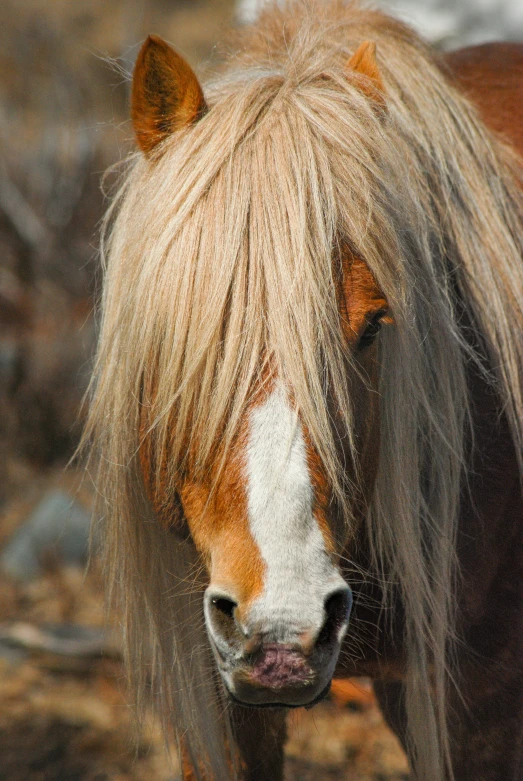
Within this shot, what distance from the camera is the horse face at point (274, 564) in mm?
1049

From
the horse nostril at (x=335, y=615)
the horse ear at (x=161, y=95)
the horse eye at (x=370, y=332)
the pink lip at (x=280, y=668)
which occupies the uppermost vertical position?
the horse ear at (x=161, y=95)

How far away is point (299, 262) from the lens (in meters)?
1.21

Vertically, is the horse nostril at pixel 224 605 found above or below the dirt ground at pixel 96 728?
above

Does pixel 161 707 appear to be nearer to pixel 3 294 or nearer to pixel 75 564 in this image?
pixel 75 564

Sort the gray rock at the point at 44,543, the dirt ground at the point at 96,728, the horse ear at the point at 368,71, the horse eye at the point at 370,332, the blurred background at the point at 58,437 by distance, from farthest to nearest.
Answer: the gray rock at the point at 44,543
the blurred background at the point at 58,437
the dirt ground at the point at 96,728
the horse ear at the point at 368,71
the horse eye at the point at 370,332

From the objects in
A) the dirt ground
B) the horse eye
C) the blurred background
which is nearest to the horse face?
the horse eye

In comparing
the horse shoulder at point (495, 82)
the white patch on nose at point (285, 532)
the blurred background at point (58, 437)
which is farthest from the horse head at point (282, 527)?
the blurred background at point (58, 437)

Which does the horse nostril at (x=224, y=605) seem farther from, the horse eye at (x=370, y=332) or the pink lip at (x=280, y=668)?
the horse eye at (x=370, y=332)

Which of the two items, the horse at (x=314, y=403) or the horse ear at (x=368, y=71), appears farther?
the horse ear at (x=368, y=71)

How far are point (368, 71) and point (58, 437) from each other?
3517 millimetres

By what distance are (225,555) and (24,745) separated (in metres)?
2.01

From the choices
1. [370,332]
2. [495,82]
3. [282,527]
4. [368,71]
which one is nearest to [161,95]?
[368,71]

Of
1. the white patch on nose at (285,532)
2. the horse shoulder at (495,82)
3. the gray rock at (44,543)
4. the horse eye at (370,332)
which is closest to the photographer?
the white patch on nose at (285,532)

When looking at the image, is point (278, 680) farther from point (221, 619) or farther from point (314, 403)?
→ point (314, 403)
